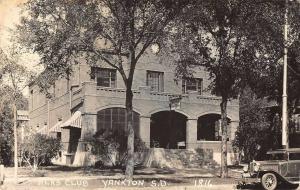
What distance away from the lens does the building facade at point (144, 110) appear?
3691cm

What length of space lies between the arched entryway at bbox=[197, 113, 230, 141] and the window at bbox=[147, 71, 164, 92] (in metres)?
4.49

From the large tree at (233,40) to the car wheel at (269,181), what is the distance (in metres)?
5.54

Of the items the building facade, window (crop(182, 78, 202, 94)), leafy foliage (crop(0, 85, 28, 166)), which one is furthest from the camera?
window (crop(182, 78, 202, 94))

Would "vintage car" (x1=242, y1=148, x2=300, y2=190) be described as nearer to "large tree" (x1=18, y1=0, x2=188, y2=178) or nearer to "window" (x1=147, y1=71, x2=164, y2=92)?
"large tree" (x1=18, y1=0, x2=188, y2=178)

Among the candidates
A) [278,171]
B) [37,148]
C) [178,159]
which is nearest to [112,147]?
[178,159]

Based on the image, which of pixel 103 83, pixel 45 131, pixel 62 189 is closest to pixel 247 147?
pixel 103 83

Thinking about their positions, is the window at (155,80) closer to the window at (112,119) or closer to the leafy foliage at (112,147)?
the window at (112,119)

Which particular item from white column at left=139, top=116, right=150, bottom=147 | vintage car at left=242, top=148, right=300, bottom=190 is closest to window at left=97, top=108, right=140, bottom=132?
white column at left=139, top=116, right=150, bottom=147

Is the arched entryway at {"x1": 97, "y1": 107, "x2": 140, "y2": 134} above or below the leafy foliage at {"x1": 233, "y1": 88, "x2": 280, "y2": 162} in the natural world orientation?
above

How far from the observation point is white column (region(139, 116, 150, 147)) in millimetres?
39219

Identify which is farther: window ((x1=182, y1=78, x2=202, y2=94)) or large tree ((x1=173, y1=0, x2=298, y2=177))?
window ((x1=182, y1=78, x2=202, y2=94))

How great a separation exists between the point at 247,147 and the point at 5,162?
1878 centimetres

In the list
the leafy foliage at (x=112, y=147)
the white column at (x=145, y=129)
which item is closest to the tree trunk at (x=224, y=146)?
the leafy foliage at (x=112, y=147)

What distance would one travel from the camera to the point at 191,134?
138ft
